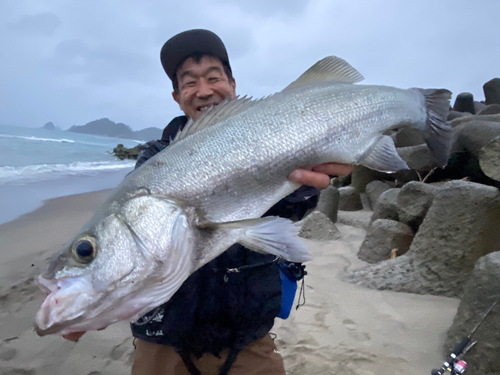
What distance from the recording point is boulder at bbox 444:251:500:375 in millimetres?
1913

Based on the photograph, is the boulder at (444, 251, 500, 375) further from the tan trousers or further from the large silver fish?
the tan trousers

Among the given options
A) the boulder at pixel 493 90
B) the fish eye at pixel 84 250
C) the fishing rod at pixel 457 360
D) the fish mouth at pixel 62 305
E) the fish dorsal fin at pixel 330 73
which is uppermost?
the boulder at pixel 493 90

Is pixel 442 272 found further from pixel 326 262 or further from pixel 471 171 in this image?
pixel 471 171

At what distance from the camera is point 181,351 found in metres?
1.76

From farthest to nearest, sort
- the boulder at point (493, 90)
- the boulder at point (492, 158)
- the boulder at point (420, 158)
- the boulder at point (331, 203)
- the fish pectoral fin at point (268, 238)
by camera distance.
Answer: the boulder at point (493, 90)
the boulder at point (331, 203)
the boulder at point (420, 158)
the boulder at point (492, 158)
the fish pectoral fin at point (268, 238)

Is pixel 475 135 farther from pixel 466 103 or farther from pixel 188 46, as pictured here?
pixel 466 103

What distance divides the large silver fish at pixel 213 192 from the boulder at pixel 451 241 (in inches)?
51.1

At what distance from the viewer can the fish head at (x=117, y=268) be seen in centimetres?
116

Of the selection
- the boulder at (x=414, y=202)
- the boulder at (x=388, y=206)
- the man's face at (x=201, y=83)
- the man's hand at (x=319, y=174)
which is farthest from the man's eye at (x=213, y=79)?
the boulder at (x=388, y=206)

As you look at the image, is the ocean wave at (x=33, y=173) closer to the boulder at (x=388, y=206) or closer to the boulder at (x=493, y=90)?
the boulder at (x=388, y=206)

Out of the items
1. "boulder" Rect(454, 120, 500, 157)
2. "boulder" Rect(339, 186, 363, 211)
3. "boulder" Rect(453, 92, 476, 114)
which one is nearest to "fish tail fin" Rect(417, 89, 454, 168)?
"boulder" Rect(454, 120, 500, 157)

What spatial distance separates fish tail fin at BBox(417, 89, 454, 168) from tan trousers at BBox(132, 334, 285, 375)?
5.42 feet

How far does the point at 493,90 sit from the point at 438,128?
1605cm

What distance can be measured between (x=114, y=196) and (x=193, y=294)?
71 cm
